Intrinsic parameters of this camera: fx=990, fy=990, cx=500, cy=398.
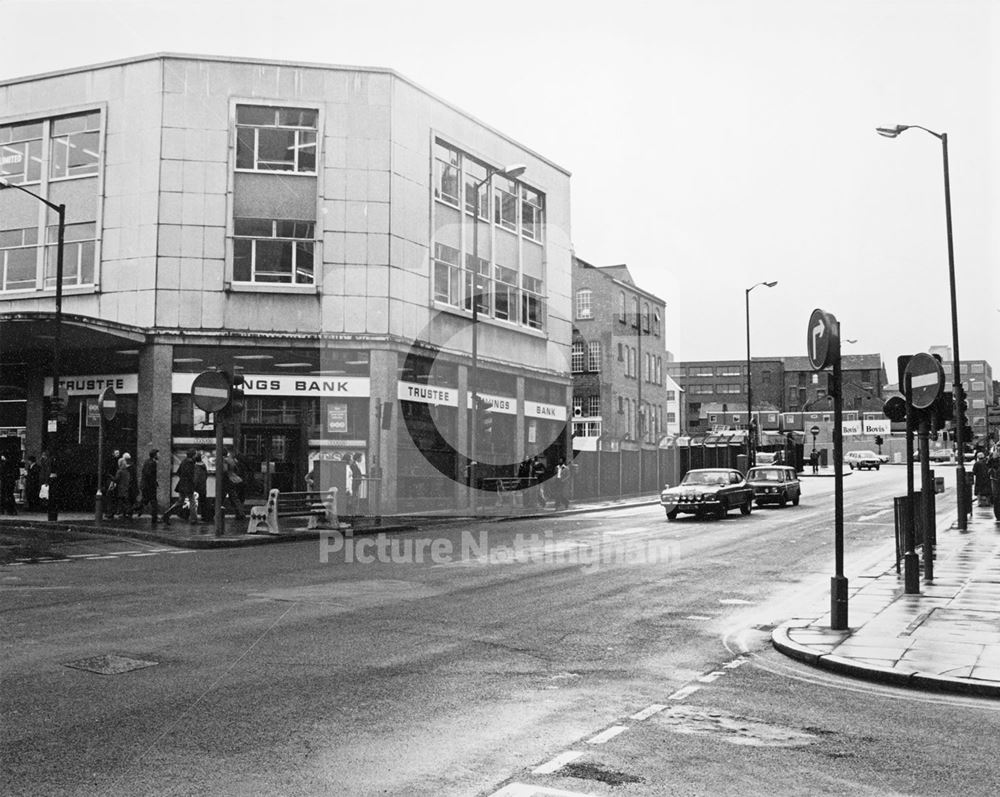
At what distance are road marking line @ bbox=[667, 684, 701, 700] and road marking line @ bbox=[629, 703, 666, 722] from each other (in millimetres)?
291

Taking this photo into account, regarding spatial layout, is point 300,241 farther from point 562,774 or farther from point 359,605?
point 562,774

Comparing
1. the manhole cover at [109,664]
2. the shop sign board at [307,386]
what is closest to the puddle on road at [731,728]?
the manhole cover at [109,664]

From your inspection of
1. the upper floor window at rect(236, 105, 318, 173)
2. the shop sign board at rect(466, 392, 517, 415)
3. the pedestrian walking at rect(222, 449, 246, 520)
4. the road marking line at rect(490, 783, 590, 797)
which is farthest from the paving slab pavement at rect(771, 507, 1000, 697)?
the shop sign board at rect(466, 392, 517, 415)

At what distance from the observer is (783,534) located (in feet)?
75.4

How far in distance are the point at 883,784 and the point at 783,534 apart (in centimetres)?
1832

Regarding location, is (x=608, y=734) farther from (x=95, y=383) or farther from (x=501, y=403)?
(x=501, y=403)

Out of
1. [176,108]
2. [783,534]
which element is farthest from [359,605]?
[176,108]

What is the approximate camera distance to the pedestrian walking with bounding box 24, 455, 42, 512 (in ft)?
94.5

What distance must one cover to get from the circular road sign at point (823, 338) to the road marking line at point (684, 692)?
403cm

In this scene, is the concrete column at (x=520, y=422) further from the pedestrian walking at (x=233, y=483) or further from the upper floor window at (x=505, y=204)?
the pedestrian walking at (x=233, y=483)

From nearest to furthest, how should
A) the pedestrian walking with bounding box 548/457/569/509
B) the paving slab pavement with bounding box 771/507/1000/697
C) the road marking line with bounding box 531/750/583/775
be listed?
the road marking line with bounding box 531/750/583/775 < the paving slab pavement with bounding box 771/507/1000/697 < the pedestrian walking with bounding box 548/457/569/509

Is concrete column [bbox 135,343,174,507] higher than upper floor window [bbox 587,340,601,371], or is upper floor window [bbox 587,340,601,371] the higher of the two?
upper floor window [bbox 587,340,601,371]

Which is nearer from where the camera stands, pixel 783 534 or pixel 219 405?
pixel 219 405

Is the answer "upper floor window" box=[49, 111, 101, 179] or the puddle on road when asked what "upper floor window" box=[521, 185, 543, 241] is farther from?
the puddle on road
